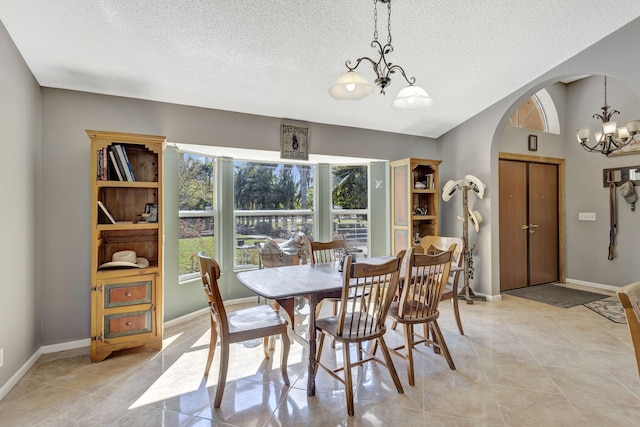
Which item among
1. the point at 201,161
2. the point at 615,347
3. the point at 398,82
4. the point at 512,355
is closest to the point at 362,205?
the point at 398,82

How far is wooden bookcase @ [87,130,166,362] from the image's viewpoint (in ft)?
8.67

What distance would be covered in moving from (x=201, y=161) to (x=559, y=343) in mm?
4219

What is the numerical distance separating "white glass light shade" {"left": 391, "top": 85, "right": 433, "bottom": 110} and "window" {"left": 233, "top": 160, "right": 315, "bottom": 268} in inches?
101

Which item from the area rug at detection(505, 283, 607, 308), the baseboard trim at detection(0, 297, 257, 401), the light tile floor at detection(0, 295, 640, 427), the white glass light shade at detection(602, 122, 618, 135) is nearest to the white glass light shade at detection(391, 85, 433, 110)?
the light tile floor at detection(0, 295, 640, 427)

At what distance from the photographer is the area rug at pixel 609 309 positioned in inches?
143

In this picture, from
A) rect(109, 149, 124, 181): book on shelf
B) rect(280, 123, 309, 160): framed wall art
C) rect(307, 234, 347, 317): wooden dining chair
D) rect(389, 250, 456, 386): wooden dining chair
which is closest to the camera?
rect(389, 250, 456, 386): wooden dining chair

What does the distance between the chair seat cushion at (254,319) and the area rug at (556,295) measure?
3.83 metres

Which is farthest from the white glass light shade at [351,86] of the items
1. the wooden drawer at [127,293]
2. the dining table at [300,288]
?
the wooden drawer at [127,293]

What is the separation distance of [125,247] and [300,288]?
6.24 feet

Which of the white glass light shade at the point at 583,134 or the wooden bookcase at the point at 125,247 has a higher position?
the white glass light shade at the point at 583,134

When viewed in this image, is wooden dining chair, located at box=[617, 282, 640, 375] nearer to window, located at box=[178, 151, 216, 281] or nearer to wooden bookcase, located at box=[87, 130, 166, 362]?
wooden bookcase, located at box=[87, 130, 166, 362]

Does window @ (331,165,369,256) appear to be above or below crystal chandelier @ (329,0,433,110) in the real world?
below

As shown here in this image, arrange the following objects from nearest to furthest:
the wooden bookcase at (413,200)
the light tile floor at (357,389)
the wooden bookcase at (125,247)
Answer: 1. the light tile floor at (357,389)
2. the wooden bookcase at (125,247)
3. the wooden bookcase at (413,200)

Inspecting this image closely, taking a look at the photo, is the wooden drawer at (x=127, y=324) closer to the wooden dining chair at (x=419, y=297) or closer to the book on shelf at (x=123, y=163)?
the book on shelf at (x=123, y=163)
